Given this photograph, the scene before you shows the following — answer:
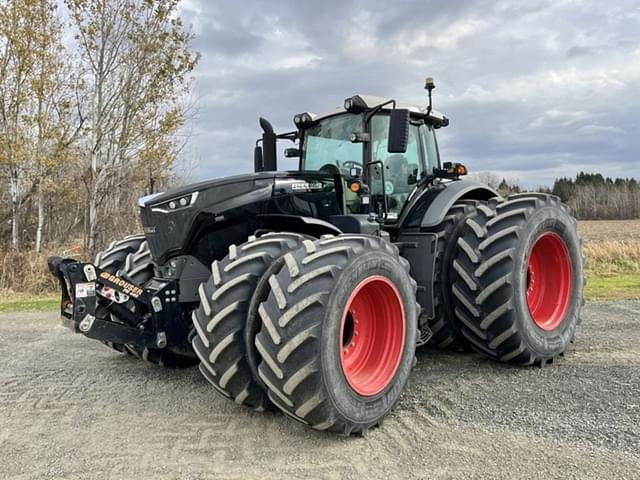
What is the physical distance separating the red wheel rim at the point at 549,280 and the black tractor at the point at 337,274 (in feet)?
0.05

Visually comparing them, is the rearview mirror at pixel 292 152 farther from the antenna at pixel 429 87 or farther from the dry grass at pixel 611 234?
the dry grass at pixel 611 234

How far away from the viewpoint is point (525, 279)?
4395 millimetres

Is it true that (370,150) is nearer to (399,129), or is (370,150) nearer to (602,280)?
(399,129)

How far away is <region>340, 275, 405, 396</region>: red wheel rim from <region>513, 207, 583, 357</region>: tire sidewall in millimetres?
1219

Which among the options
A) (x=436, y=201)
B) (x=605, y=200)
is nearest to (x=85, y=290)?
(x=436, y=201)

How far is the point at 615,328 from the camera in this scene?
6.19m

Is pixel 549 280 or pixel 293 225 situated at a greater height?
pixel 293 225

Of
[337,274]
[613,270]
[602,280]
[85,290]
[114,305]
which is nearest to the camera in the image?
[337,274]

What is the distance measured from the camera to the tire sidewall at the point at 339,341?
9.90ft

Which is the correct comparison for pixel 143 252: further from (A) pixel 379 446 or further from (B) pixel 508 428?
(B) pixel 508 428

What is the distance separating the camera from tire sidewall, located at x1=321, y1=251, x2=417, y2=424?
3018 millimetres

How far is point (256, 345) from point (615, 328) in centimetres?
506

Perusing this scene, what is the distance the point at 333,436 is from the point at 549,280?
10.4 feet

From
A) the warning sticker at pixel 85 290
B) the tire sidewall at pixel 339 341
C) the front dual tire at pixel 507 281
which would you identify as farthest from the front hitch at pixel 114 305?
the front dual tire at pixel 507 281
